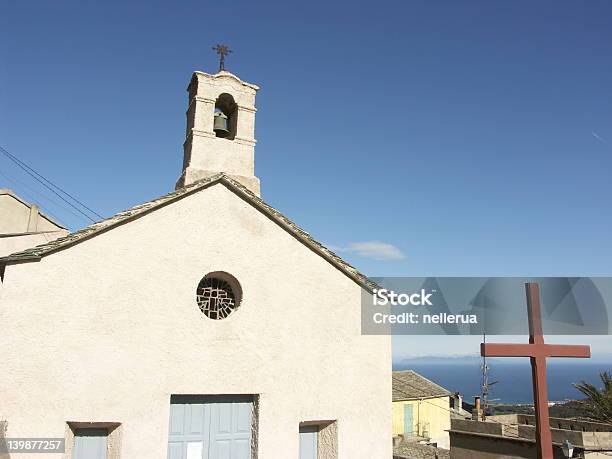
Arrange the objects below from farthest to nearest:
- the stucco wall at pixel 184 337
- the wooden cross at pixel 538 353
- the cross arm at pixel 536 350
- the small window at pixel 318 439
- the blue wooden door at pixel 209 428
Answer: the small window at pixel 318 439, the blue wooden door at pixel 209 428, the cross arm at pixel 536 350, the wooden cross at pixel 538 353, the stucco wall at pixel 184 337

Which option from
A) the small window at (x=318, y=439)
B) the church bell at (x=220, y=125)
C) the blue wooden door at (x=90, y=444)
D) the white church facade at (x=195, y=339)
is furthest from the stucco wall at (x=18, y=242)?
the small window at (x=318, y=439)

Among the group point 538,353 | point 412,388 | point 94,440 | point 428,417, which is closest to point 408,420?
point 428,417

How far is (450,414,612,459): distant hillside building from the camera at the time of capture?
14.0 m

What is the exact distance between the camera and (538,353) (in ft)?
30.7

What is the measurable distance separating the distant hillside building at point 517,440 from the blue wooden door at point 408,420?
43.0ft

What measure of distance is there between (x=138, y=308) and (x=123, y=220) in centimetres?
169

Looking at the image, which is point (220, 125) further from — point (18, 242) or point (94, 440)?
point (94, 440)

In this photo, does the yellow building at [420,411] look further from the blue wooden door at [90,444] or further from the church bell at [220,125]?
the blue wooden door at [90,444]

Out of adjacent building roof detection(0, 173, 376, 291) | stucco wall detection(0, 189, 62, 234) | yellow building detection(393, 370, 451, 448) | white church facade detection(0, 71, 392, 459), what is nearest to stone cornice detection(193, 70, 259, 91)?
white church facade detection(0, 71, 392, 459)

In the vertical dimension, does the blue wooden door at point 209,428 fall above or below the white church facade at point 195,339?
below

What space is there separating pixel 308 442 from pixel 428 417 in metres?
23.4

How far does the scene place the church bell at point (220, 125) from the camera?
13.0m

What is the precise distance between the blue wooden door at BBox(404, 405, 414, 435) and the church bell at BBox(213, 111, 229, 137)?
2339cm

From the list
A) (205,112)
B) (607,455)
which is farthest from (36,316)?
(607,455)
